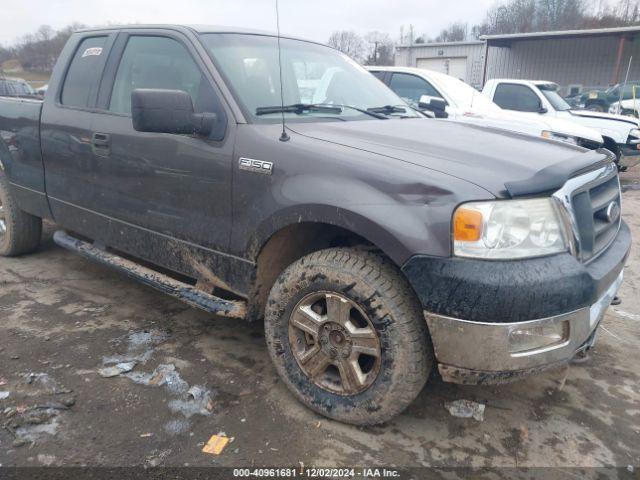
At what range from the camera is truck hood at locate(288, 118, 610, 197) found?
211 centimetres

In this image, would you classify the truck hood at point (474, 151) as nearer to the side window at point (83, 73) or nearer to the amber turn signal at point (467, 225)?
the amber turn signal at point (467, 225)

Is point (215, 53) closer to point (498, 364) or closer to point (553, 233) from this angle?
point (553, 233)

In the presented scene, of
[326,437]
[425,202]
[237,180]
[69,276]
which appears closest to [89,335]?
[69,276]

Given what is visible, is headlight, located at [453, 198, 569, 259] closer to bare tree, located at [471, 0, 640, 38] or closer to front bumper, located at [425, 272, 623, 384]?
front bumper, located at [425, 272, 623, 384]

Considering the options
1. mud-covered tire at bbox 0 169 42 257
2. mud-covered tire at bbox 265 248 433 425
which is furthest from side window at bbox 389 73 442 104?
mud-covered tire at bbox 265 248 433 425

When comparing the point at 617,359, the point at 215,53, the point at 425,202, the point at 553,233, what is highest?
the point at 215,53

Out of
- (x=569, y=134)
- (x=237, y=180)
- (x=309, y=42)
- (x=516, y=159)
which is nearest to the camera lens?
(x=516, y=159)

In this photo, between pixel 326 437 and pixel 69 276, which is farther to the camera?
pixel 69 276

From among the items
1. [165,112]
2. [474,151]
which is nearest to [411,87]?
[474,151]

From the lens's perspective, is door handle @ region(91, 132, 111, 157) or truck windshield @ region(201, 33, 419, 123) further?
door handle @ region(91, 132, 111, 157)

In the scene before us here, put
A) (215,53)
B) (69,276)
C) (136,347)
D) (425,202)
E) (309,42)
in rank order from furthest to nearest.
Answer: (69,276) → (309,42) → (136,347) → (215,53) → (425,202)

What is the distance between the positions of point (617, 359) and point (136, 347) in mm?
3022

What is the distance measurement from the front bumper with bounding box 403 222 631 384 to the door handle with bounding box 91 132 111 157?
7.20 ft

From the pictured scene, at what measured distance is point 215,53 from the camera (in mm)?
2900
